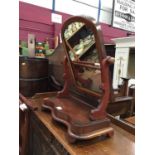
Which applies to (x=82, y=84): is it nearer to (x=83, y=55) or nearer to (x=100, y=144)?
(x=83, y=55)

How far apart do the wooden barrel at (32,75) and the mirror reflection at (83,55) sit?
0.52m

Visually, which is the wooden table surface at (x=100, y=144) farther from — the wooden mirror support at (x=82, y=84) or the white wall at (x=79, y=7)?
the white wall at (x=79, y=7)

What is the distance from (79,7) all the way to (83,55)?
236 centimetres

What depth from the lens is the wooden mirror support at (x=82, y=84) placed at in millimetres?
703

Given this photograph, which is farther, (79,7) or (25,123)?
(79,7)

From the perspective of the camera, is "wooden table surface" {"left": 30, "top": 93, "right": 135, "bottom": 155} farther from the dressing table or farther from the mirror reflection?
the mirror reflection

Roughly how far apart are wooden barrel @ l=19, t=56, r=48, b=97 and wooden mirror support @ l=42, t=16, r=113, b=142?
0.46 metres

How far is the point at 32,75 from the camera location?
4.71 feet

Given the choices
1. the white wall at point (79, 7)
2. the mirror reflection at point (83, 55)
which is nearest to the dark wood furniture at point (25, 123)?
the mirror reflection at point (83, 55)

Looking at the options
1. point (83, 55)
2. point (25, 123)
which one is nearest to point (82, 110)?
point (83, 55)
